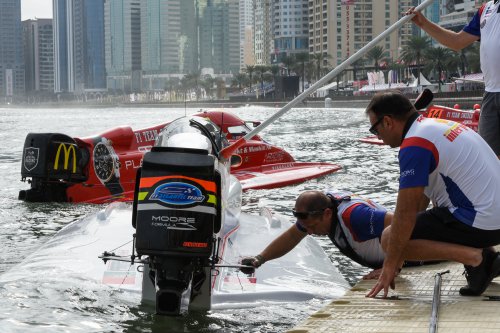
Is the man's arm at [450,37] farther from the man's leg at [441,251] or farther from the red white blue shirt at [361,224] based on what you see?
the man's leg at [441,251]

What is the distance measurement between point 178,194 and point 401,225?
1434 millimetres

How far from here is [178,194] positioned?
5867 millimetres

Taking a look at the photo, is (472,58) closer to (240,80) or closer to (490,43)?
(240,80)

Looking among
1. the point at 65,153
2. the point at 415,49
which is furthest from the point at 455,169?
the point at 415,49

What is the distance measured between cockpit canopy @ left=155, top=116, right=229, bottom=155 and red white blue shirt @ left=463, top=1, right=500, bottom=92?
7.28ft

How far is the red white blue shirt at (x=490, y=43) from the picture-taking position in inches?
268

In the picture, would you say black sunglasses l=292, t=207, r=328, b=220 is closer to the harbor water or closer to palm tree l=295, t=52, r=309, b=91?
the harbor water

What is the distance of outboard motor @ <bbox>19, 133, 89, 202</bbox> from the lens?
15.5 meters

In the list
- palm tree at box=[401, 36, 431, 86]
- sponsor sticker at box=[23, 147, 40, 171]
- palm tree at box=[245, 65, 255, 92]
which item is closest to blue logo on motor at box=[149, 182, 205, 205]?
sponsor sticker at box=[23, 147, 40, 171]

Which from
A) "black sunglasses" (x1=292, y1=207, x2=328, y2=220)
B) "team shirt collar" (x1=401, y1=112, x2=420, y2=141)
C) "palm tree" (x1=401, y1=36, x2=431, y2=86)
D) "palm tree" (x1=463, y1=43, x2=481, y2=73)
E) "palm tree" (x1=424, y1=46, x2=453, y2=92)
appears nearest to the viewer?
"team shirt collar" (x1=401, y1=112, x2=420, y2=141)

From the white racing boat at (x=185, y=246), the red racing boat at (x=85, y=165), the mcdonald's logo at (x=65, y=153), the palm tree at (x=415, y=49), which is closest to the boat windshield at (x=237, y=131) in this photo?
the red racing boat at (x=85, y=165)

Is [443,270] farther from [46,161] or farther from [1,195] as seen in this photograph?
[1,195]

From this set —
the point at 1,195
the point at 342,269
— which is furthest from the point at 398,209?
the point at 1,195

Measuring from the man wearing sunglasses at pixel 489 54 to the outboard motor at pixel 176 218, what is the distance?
2273mm
